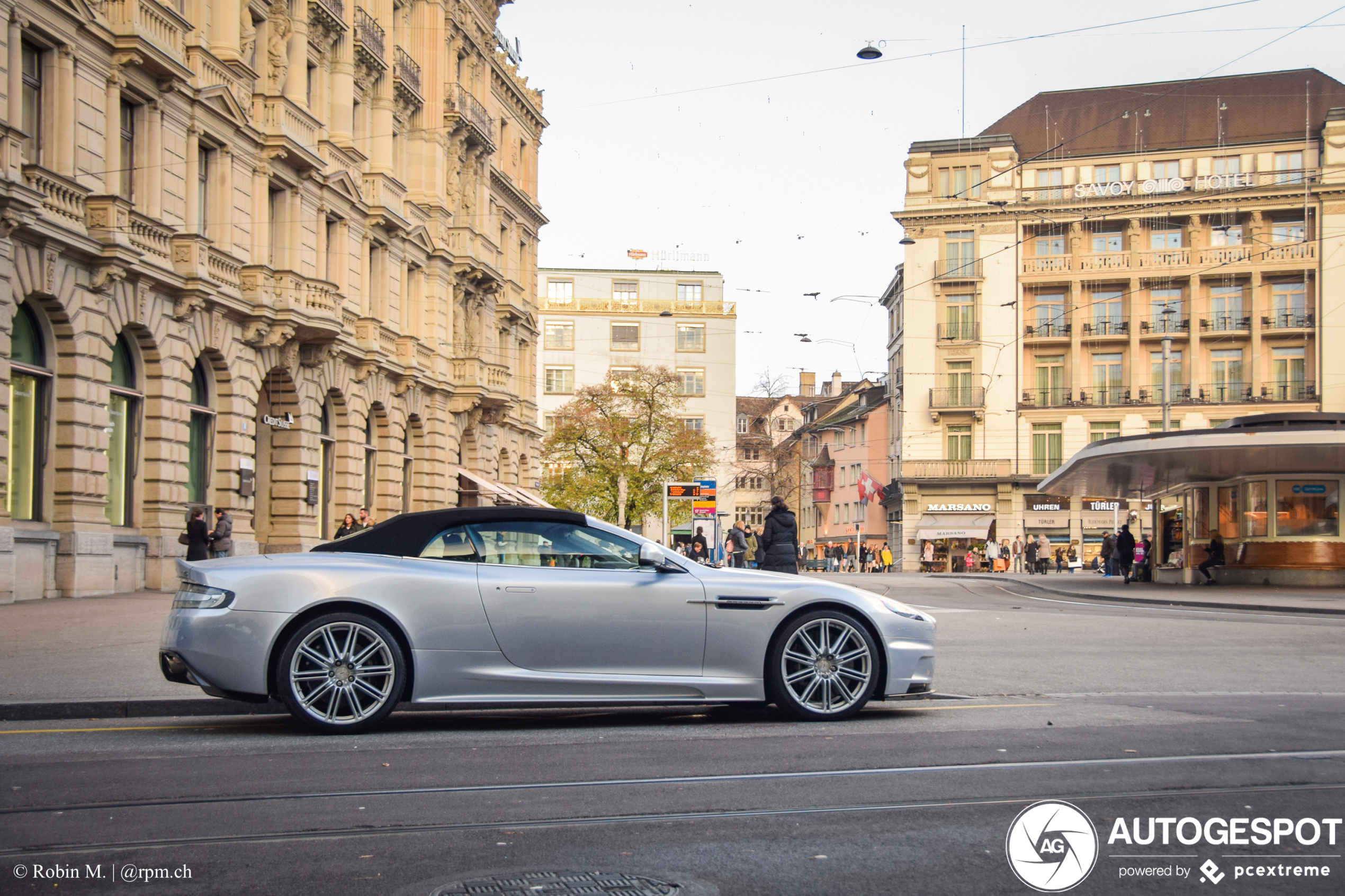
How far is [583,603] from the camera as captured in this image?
836cm

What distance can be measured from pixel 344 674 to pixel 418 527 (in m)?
Answer: 1.04

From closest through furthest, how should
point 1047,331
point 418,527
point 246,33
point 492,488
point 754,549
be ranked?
point 418,527 → point 246,33 → point 492,488 → point 754,549 → point 1047,331

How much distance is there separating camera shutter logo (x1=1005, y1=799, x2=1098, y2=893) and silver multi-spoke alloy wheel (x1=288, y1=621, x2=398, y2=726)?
4.02 m

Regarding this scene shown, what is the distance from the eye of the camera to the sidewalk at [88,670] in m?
9.15

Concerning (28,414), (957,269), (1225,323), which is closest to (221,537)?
(28,414)

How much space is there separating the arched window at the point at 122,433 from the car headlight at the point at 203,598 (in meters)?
18.8

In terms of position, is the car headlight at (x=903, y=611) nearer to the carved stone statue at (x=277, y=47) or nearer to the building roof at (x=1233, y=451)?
the building roof at (x=1233, y=451)

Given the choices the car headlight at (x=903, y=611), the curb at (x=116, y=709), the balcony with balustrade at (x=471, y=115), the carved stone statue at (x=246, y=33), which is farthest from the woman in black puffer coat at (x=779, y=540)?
the balcony with balustrade at (x=471, y=115)

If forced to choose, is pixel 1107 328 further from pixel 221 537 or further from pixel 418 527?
pixel 418 527

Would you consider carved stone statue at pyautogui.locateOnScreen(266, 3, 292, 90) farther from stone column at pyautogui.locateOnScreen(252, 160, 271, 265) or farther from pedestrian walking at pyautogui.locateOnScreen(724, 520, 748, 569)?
pedestrian walking at pyautogui.locateOnScreen(724, 520, 748, 569)

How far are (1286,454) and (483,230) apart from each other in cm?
2979

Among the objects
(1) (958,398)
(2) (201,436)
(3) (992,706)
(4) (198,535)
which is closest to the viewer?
(3) (992,706)

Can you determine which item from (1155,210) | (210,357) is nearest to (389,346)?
(210,357)

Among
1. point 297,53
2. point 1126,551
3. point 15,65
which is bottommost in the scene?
point 1126,551
